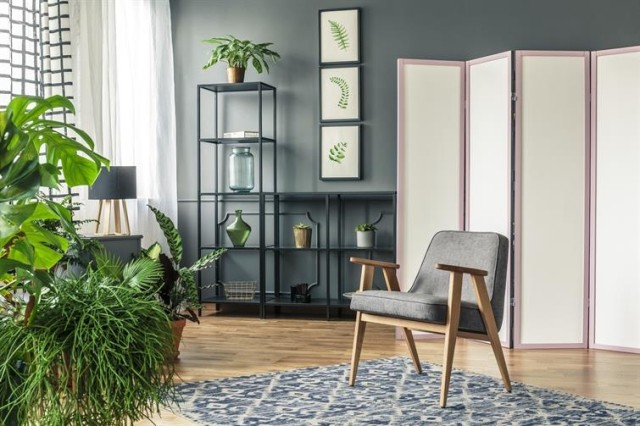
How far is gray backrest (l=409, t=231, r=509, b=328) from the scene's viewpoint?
405 centimetres

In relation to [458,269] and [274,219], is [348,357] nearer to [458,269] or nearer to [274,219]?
[458,269]

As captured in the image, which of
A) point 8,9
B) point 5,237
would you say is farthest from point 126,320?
point 8,9

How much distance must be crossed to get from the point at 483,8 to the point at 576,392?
11.1 feet

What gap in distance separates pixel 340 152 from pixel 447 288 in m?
2.38

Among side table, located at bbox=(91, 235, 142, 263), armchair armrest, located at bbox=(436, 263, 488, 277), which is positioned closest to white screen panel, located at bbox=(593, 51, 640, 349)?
armchair armrest, located at bbox=(436, 263, 488, 277)

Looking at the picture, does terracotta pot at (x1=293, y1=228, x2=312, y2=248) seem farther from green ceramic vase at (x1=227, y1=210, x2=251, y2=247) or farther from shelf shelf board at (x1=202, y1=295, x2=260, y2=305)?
shelf shelf board at (x1=202, y1=295, x2=260, y2=305)

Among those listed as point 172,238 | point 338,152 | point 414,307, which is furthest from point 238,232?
point 414,307

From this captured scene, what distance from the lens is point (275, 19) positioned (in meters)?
6.59

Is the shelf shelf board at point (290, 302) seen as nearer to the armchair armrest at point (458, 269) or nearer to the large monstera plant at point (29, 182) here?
the armchair armrest at point (458, 269)

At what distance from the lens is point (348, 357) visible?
4730mm

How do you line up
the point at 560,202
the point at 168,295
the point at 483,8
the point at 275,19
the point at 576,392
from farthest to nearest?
the point at 275,19
the point at 483,8
the point at 560,202
the point at 168,295
the point at 576,392

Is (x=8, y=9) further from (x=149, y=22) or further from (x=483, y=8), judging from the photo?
(x=483, y=8)

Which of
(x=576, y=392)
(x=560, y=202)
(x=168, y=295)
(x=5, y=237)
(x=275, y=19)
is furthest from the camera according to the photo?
(x=275, y=19)

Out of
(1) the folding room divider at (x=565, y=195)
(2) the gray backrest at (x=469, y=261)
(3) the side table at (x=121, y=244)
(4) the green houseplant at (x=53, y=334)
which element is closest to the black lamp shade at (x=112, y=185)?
(3) the side table at (x=121, y=244)
